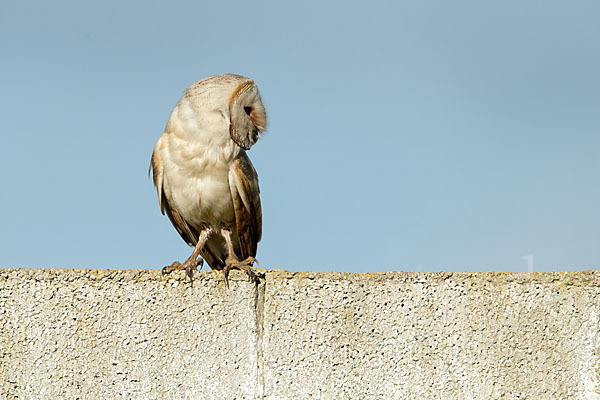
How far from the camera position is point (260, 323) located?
3.23 metres

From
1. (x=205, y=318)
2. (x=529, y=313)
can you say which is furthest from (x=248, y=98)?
(x=529, y=313)

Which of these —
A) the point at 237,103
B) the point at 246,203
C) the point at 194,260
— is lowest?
the point at 194,260

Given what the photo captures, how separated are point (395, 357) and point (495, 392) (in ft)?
1.48

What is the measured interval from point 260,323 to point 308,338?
0.22 metres

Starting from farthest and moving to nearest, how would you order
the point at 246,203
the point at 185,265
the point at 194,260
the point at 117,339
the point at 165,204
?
1. the point at 165,204
2. the point at 246,203
3. the point at 194,260
4. the point at 185,265
5. the point at 117,339

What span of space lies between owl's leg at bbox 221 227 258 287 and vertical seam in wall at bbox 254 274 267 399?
5cm

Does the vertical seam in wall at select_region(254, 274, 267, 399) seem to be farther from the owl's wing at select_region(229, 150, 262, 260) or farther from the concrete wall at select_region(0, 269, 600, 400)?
the owl's wing at select_region(229, 150, 262, 260)

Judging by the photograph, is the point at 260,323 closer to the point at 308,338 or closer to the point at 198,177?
the point at 308,338

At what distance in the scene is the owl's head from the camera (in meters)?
5.13

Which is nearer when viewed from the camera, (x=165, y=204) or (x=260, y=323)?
(x=260, y=323)

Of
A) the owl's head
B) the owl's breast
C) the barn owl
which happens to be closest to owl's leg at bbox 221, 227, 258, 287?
the barn owl

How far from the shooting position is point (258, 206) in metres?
5.66

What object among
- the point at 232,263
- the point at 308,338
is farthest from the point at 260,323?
the point at 232,263

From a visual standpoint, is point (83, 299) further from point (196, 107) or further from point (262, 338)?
point (196, 107)
